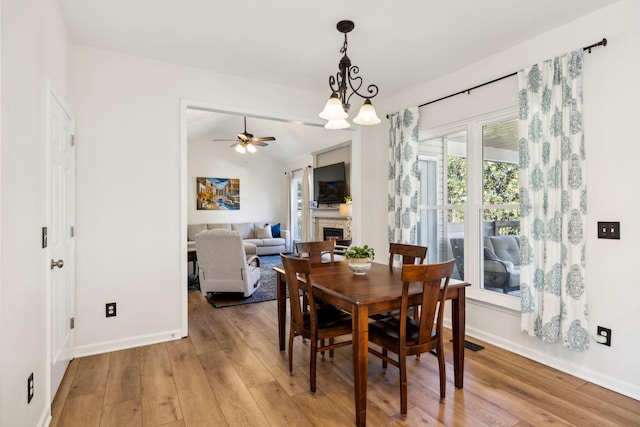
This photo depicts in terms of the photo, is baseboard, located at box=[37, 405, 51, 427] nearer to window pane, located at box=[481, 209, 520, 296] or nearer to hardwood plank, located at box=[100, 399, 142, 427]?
hardwood plank, located at box=[100, 399, 142, 427]

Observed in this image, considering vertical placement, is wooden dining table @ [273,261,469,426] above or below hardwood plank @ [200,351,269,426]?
above

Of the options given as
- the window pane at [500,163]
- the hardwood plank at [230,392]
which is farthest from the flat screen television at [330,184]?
the hardwood plank at [230,392]

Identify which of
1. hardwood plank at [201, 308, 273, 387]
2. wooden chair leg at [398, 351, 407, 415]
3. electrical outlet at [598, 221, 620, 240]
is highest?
electrical outlet at [598, 221, 620, 240]

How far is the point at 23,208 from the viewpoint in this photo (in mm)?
1603

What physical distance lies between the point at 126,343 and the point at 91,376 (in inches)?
21.0

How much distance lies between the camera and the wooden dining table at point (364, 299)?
1.90 metres

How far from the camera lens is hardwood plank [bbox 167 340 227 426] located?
6.58 feet

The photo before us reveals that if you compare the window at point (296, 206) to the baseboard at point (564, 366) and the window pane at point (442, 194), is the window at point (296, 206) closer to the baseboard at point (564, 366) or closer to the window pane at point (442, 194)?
the window pane at point (442, 194)

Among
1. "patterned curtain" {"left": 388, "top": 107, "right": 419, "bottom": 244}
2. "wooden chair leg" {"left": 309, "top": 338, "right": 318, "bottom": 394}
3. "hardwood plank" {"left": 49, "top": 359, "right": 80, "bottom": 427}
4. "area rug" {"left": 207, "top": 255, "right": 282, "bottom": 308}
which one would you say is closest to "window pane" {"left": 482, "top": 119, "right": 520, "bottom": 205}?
"patterned curtain" {"left": 388, "top": 107, "right": 419, "bottom": 244}

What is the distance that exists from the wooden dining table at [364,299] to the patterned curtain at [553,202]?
84 cm

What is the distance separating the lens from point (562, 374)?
99.4 inches

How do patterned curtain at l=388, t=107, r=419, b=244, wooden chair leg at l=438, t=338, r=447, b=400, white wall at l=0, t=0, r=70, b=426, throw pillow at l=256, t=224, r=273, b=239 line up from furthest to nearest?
throw pillow at l=256, t=224, r=273, b=239 → patterned curtain at l=388, t=107, r=419, b=244 → wooden chair leg at l=438, t=338, r=447, b=400 → white wall at l=0, t=0, r=70, b=426

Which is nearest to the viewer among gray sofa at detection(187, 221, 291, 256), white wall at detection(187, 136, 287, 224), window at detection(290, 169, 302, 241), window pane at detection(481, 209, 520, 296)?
window pane at detection(481, 209, 520, 296)

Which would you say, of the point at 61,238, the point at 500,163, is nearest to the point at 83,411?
the point at 61,238
